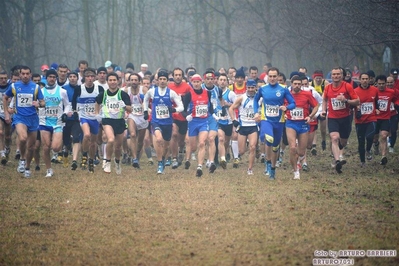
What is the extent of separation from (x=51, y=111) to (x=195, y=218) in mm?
6443

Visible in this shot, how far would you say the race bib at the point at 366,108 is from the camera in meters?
16.7

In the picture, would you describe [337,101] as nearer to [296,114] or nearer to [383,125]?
[296,114]

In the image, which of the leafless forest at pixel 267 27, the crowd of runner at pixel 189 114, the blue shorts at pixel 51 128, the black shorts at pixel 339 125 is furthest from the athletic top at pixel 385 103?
the blue shorts at pixel 51 128

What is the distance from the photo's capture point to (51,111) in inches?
619

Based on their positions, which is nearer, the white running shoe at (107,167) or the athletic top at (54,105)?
the athletic top at (54,105)

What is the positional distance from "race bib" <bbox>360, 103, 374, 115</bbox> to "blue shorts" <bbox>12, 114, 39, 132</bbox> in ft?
24.2

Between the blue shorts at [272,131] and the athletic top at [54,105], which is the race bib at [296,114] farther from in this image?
the athletic top at [54,105]

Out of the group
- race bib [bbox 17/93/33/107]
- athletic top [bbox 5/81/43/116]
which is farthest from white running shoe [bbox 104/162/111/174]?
race bib [bbox 17/93/33/107]

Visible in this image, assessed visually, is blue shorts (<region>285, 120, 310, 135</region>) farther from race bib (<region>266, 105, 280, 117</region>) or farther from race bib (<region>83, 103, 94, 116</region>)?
race bib (<region>83, 103, 94, 116</region>)

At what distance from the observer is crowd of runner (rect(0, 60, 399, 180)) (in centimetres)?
1471

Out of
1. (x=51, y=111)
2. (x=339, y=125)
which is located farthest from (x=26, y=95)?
(x=339, y=125)

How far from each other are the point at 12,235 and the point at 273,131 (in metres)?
6.64

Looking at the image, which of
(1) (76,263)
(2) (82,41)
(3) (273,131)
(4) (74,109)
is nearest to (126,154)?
(4) (74,109)

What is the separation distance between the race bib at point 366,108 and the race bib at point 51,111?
697 cm
